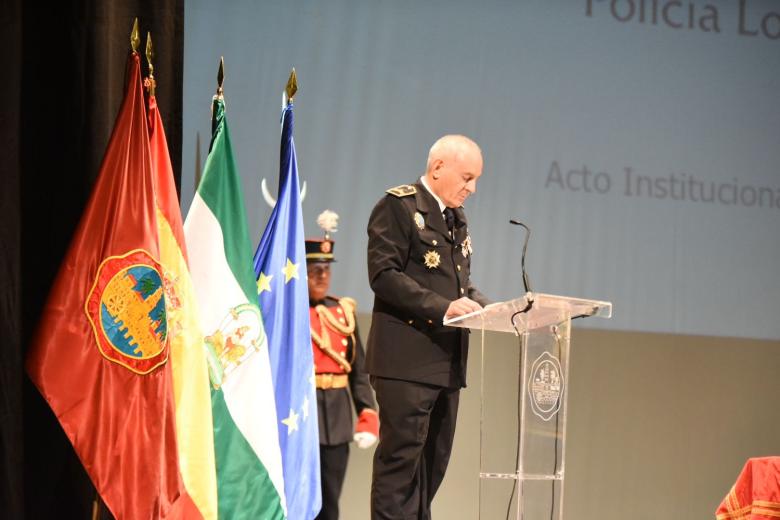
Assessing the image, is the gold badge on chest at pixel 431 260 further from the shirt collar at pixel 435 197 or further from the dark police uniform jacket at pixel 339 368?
the dark police uniform jacket at pixel 339 368

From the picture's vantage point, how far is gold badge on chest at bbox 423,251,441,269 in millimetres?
3150

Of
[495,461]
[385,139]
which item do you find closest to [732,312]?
[385,139]

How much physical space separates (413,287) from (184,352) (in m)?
0.72

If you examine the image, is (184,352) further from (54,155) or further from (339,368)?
(339,368)

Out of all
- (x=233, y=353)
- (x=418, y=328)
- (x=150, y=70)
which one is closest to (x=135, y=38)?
(x=150, y=70)

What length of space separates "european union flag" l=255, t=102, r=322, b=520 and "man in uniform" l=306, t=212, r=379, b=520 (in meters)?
0.82

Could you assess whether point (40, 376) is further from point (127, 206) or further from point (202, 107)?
point (202, 107)

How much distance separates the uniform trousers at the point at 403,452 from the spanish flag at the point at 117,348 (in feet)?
2.25

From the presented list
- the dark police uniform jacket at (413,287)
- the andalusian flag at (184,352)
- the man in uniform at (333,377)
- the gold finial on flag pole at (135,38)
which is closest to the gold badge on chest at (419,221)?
the dark police uniform jacket at (413,287)

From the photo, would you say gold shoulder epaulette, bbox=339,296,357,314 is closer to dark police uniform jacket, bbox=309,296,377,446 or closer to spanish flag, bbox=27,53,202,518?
dark police uniform jacket, bbox=309,296,377,446

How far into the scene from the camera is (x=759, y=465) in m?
3.86

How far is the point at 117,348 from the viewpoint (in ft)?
7.98

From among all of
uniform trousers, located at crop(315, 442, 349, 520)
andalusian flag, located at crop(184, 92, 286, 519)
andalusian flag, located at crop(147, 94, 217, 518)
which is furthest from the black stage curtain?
uniform trousers, located at crop(315, 442, 349, 520)

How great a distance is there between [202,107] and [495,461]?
2280mm
